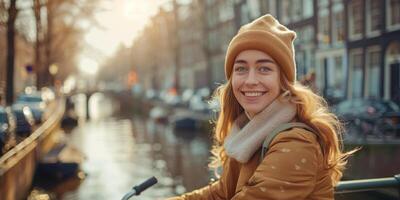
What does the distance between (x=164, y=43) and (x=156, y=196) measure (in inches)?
1929

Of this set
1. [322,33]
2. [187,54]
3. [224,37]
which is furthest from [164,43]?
[322,33]

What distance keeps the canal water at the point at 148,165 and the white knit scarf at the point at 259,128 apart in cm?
137

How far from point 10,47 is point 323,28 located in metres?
15.0

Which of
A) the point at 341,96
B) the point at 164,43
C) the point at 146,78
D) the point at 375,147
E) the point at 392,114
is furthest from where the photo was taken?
the point at 146,78

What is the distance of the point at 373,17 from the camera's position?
22.4 m

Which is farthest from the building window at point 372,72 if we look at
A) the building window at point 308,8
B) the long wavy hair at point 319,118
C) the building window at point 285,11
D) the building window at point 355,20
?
the long wavy hair at point 319,118

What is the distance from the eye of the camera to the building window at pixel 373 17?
21.7 metres

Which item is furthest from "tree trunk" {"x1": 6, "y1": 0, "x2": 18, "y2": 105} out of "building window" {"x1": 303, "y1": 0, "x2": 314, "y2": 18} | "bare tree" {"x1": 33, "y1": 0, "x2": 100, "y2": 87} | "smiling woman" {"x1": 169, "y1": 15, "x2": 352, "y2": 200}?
"smiling woman" {"x1": 169, "y1": 15, "x2": 352, "y2": 200}

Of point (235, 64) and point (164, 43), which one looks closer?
point (235, 64)

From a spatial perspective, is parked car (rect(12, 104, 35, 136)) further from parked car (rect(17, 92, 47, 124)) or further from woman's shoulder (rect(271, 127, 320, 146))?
woman's shoulder (rect(271, 127, 320, 146))

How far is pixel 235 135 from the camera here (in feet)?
7.06

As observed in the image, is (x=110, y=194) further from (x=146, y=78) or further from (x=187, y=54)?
(x=146, y=78)

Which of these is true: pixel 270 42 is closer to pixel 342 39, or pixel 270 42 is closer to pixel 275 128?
pixel 275 128

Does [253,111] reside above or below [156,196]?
above
